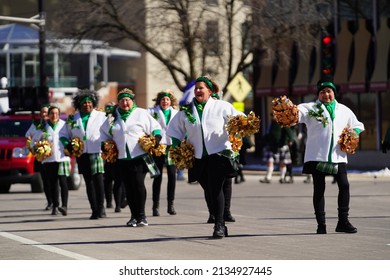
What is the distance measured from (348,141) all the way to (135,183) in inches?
127

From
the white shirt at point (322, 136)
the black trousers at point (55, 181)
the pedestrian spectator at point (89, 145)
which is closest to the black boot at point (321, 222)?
the white shirt at point (322, 136)

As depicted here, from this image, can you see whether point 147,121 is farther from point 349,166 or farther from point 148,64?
point 148,64

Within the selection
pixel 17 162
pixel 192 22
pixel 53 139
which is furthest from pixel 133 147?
pixel 192 22

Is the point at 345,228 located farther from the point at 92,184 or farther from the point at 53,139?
the point at 53,139

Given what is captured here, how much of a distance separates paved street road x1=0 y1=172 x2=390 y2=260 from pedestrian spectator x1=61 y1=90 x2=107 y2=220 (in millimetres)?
355

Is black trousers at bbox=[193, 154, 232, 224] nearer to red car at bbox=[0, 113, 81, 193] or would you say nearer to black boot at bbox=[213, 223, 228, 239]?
black boot at bbox=[213, 223, 228, 239]

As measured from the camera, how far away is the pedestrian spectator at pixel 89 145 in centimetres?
1789

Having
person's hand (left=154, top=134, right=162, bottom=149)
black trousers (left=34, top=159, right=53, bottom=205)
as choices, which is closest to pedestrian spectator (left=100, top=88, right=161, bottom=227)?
person's hand (left=154, top=134, right=162, bottom=149)

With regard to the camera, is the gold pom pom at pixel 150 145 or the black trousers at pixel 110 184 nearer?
the gold pom pom at pixel 150 145

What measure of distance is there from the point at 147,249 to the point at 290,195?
36.2 ft

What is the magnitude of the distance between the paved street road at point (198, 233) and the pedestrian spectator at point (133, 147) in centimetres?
38

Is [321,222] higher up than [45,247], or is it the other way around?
[321,222]

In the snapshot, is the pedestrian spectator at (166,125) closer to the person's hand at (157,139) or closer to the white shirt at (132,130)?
the white shirt at (132,130)

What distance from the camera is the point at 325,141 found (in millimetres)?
14117
